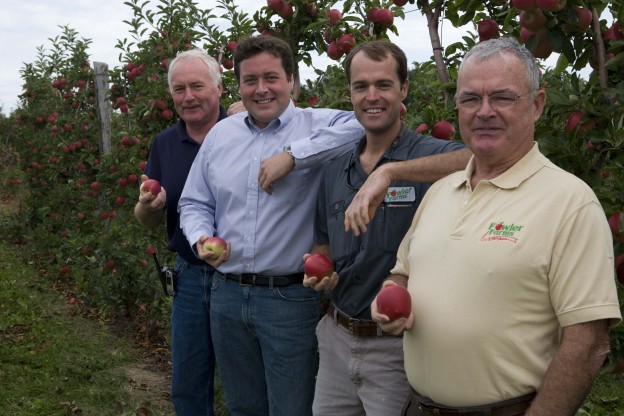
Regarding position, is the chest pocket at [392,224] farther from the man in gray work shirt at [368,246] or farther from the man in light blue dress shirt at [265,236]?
the man in light blue dress shirt at [265,236]

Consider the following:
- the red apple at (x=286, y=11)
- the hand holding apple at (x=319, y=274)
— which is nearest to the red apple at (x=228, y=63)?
the red apple at (x=286, y=11)

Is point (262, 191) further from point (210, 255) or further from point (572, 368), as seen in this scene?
point (572, 368)

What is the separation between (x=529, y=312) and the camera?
177 cm

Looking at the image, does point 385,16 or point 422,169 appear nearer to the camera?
point 422,169

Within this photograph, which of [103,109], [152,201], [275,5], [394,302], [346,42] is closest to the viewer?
[394,302]

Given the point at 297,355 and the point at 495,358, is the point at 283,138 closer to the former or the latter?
the point at 297,355

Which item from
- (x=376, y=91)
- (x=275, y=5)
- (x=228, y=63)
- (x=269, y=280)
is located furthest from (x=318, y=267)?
(x=228, y=63)

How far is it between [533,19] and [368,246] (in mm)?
870

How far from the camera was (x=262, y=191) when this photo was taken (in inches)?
113

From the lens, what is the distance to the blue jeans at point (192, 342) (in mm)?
3219

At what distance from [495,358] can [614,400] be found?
3078 mm

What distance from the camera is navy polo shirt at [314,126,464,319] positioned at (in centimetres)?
238

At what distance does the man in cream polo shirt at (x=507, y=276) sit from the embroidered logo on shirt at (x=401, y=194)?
1.10 ft

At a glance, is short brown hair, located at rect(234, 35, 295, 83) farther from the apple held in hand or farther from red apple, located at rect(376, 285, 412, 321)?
red apple, located at rect(376, 285, 412, 321)
